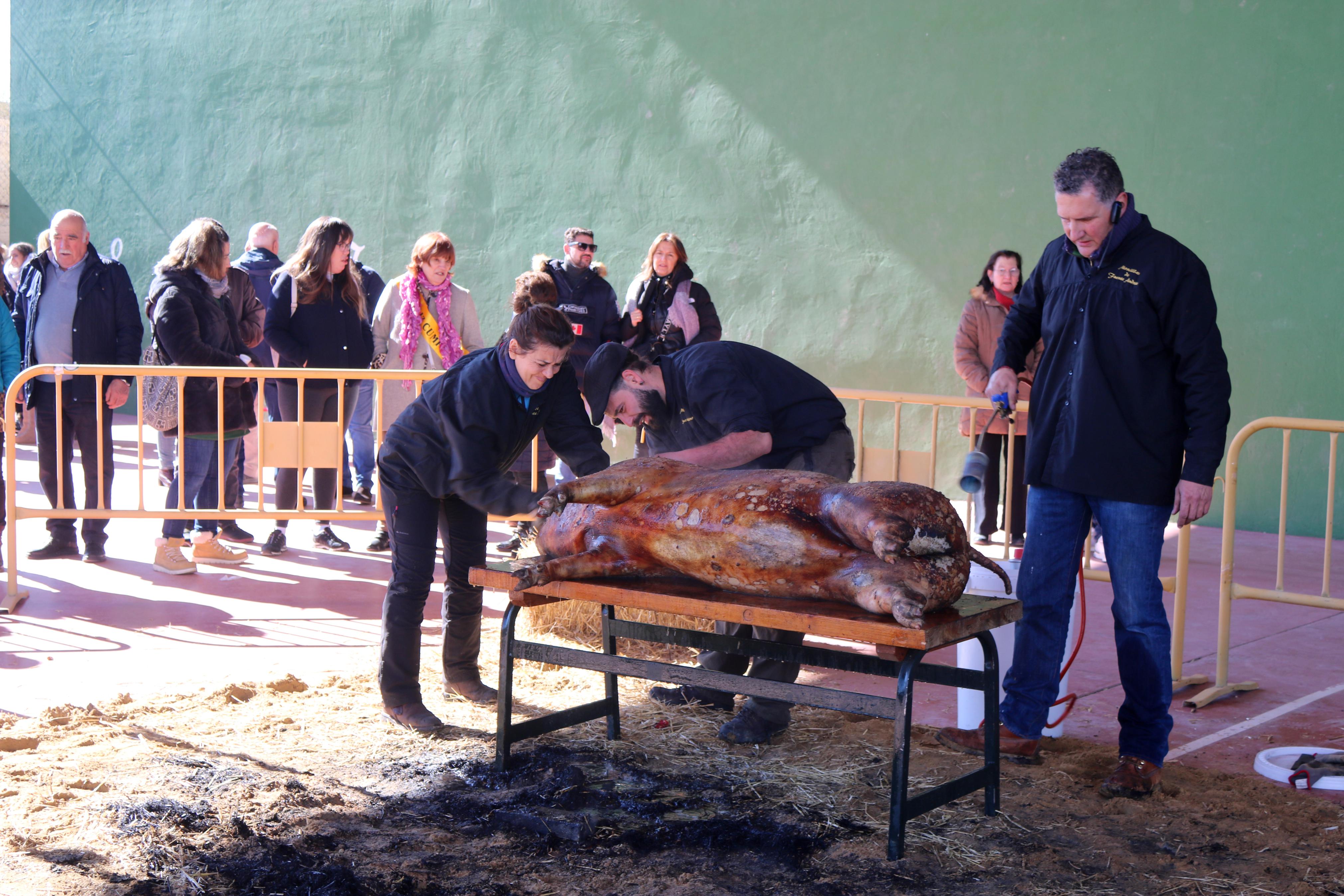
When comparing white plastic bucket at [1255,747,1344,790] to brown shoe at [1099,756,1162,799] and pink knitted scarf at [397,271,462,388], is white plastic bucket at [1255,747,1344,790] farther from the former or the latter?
pink knitted scarf at [397,271,462,388]

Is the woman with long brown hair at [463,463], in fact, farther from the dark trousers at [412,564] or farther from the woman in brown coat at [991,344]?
the woman in brown coat at [991,344]

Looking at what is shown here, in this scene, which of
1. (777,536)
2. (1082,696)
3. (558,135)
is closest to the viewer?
(777,536)

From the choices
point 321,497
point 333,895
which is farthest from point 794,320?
point 333,895

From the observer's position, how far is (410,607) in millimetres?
4469

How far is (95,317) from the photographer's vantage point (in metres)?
7.01

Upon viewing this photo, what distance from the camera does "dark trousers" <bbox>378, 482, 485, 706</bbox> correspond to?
175 inches

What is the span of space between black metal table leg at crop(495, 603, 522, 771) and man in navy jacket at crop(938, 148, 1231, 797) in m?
1.71

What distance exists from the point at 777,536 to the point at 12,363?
4.79m

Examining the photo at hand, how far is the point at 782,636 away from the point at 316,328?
164 inches

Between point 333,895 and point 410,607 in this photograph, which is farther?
point 410,607

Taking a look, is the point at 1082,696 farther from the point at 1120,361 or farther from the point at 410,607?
the point at 410,607

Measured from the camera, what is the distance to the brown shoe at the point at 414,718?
14.4 feet

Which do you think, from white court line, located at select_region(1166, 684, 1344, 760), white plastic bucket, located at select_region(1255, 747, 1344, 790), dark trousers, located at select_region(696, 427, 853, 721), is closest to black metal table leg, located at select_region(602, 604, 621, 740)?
dark trousers, located at select_region(696, 427, 853, 721)

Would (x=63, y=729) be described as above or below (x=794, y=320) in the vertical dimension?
below
